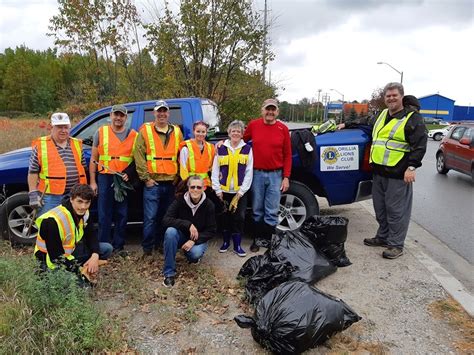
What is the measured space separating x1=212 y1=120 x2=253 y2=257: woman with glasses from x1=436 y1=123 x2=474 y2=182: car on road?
29.0ft

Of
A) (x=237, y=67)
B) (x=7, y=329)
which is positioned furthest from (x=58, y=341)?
(x=237, y=67)

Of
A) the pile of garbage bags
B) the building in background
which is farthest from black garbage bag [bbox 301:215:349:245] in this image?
the building in background

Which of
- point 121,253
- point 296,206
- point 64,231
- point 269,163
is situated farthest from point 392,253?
point 64,231

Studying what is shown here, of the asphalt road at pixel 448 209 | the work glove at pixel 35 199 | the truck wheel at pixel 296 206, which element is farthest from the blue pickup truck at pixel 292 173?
the asphalt road at pixel 448 209

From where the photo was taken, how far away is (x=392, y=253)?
4672 millimetres

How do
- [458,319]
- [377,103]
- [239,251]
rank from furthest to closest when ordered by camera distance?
[377,103], [239,251], [458,319]

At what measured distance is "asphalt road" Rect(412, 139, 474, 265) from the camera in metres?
5.87

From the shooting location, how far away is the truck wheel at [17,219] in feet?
15.4

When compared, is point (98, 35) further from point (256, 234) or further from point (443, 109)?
point (443, 109)

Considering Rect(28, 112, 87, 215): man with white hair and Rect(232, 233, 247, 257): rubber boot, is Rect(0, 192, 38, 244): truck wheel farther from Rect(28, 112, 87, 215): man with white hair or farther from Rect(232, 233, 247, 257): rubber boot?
Rect(232, 233, 247, 257): rubber boot

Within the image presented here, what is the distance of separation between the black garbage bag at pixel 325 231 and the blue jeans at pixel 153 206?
161 centimetres

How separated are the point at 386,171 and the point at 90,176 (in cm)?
343

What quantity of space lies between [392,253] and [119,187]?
3255 millimetres

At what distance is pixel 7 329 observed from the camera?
8.70ft
